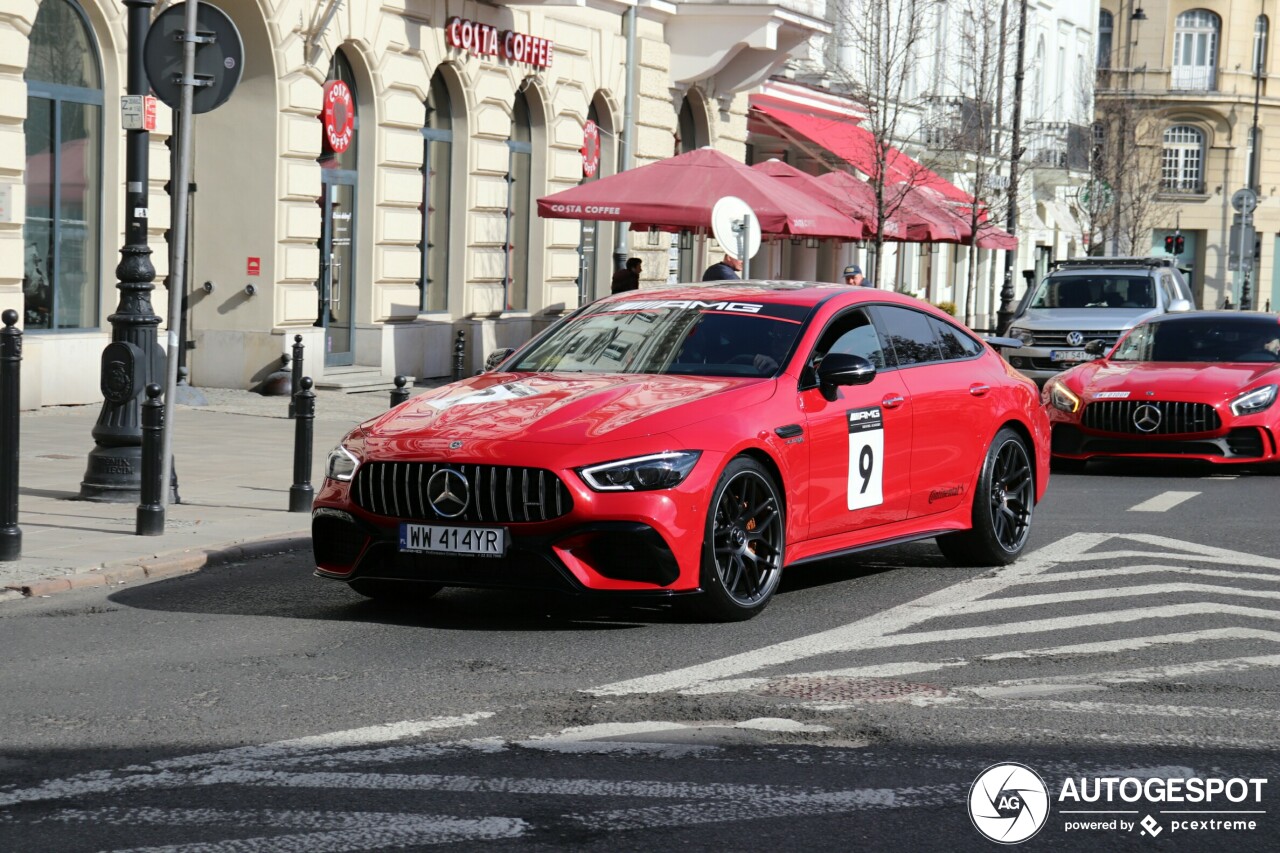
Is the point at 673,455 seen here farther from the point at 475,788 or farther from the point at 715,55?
the point at 715,55

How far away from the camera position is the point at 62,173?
61.3 feet

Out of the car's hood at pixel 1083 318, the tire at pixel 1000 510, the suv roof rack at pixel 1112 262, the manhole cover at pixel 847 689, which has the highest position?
the suv roof rack at pixel 1112 262

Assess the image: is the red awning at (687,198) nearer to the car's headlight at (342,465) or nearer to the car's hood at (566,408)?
the car's hood at (566,408)

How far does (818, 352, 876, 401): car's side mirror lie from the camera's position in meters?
9.17

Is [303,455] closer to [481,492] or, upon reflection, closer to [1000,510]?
[1000,510]

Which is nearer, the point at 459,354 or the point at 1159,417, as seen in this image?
the point at 1159,417

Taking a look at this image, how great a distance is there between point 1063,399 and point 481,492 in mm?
9651

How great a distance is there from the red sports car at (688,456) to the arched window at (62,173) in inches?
377

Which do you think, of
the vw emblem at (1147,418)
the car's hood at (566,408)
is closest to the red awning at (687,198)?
the vw emblem at (1147,418)

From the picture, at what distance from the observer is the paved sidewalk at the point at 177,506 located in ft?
32.5

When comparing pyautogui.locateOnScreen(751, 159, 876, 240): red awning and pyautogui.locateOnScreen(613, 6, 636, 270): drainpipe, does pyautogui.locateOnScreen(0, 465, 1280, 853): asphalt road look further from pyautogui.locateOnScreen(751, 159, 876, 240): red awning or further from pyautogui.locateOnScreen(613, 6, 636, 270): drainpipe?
pyautogui.locateOnScreen(613, 6, 636, 270): drainpipe

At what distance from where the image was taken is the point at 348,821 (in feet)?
17.2

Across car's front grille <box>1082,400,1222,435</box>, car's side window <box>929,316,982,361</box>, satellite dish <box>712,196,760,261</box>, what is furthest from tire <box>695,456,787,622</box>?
satellite dish <box>712,196,760,261</box>

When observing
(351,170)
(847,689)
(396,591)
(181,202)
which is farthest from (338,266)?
(847,689)
